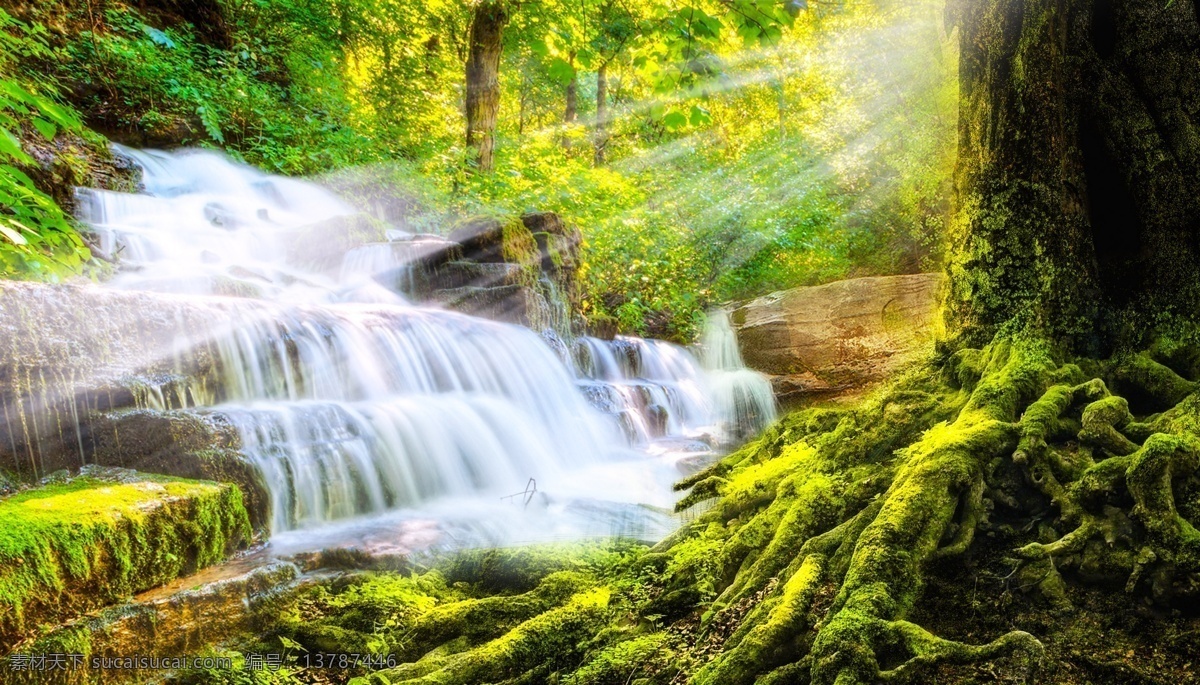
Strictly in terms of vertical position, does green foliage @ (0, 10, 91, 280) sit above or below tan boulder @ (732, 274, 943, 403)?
above

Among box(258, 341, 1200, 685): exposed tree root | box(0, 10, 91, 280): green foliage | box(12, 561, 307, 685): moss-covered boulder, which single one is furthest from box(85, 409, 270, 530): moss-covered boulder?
box(258, 341, 1200, 685): exposed tree root

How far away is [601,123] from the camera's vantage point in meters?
24.0

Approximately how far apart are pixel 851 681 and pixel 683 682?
76cm

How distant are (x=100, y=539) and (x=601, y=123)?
23052 mm

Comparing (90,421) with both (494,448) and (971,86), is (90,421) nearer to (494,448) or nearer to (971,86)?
(494,448)

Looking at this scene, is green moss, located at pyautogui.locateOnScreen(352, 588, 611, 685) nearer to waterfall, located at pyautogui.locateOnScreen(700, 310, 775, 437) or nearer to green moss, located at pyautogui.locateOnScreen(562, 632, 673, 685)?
green moss, located at pyautogui.locateOnScreen(562, 632, 673, 685)

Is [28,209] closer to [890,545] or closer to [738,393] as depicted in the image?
[890,545]

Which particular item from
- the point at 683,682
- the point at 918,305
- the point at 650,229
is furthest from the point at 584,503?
the point at 650,229

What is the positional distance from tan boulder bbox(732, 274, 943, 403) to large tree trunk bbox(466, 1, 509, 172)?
755cm

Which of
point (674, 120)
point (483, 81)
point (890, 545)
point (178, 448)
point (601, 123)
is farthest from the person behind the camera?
point (601, 123)

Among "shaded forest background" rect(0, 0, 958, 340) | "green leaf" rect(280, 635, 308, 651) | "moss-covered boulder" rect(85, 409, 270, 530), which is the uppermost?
"shaded forest background" rect(0, 0, 958, 340)

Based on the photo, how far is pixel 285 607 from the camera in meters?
3.64

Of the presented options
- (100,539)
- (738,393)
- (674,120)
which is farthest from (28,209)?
(738,393)

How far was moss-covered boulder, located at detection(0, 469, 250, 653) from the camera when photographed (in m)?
2.88
